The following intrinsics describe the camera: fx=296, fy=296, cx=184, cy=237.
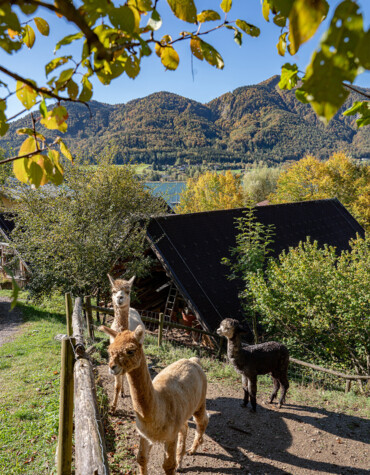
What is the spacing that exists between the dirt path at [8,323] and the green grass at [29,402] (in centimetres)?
44

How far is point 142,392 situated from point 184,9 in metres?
3.34

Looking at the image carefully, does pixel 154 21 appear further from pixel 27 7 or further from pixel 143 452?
pixel 143 452

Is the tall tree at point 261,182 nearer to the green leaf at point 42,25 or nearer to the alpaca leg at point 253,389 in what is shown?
the alpaca leg at point 253,389

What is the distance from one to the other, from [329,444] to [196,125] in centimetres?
11166

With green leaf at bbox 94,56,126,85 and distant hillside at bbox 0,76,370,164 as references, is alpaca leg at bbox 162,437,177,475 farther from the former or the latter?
distant hillside at bbox 0,76,370,164

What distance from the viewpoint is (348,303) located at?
312 inches

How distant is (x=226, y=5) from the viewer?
135 cm

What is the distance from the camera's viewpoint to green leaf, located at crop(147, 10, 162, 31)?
101cm

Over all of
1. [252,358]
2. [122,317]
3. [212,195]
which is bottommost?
[252,358]

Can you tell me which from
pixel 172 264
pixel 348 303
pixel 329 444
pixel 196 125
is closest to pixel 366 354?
pixel 348 303

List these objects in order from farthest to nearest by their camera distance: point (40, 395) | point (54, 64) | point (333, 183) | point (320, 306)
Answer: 1. point (333, 183)
2. point (320, 306)
3. point (40, 395)
4. point (54, 64)

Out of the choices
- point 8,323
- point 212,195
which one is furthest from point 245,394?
point 212,195

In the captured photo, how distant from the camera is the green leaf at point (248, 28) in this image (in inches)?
54.1

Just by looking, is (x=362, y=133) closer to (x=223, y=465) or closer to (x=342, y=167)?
(x=342, y=167)
